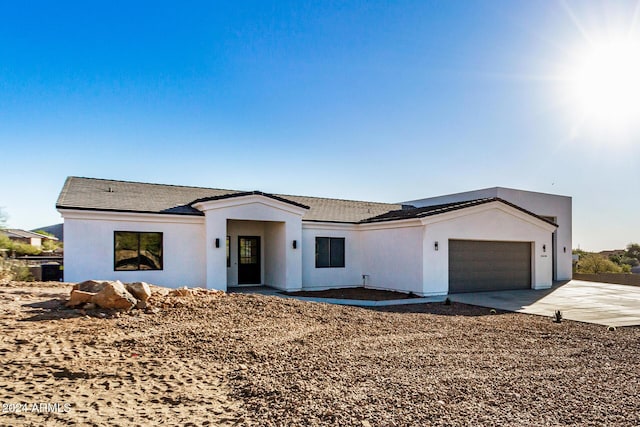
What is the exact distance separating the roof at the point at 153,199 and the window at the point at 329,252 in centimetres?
92

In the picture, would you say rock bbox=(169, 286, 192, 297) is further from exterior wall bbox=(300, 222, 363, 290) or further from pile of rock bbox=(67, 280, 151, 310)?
exterior wall bbox=(300, 222, 363, 290)

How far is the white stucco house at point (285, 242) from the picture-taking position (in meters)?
13.9

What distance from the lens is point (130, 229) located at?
14094 mm

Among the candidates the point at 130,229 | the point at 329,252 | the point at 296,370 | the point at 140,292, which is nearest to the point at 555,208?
the point at 329,252

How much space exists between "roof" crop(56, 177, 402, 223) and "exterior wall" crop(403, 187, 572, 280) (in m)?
7.02

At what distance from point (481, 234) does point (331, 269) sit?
6.58 meters

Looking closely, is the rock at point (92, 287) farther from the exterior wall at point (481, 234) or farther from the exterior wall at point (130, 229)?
the exterior wall at point (481, 234)

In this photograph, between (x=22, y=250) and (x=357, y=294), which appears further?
(x=22, y=250)

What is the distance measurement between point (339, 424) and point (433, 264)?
12175mm

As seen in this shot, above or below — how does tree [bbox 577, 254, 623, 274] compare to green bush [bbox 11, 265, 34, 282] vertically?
below

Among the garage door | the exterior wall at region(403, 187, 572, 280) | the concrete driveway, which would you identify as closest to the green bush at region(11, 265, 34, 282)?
the concrete driveway

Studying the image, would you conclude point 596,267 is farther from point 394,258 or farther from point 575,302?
point 394,258

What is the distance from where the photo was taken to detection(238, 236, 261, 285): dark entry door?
690 inches

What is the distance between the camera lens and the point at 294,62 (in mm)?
15102
